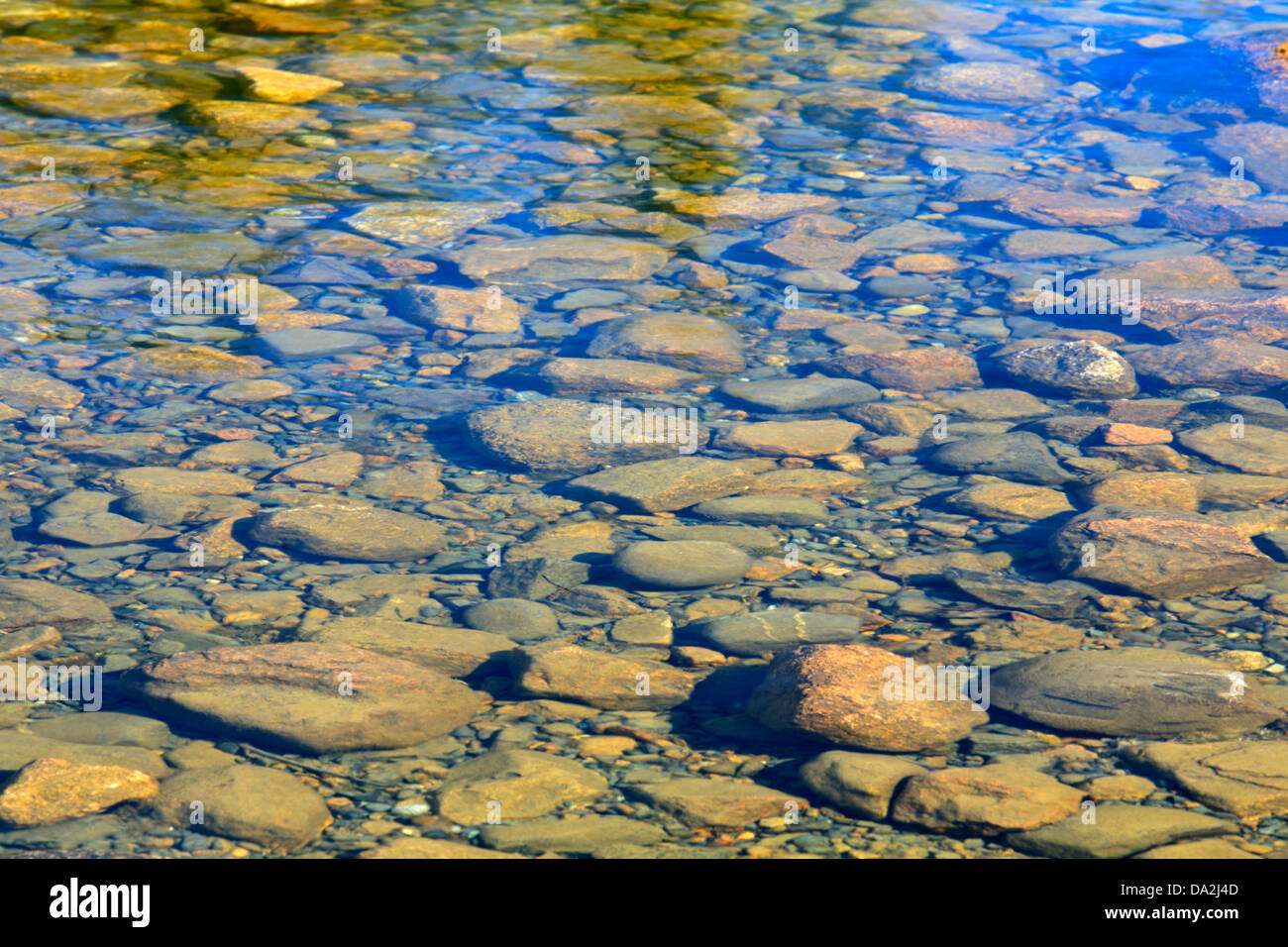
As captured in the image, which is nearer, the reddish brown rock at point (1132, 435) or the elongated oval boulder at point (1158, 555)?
the elongated oval boulder at point (1158, 555)

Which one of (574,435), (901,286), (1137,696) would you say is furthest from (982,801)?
(901,286)

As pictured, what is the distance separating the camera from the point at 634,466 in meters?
5.61

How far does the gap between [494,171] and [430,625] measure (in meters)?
5.51

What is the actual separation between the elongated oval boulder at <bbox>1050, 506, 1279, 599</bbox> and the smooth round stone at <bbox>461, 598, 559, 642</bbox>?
6.63 feet

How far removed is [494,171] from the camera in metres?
9.27

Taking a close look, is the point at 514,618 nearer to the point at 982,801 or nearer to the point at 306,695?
the point at 306,695

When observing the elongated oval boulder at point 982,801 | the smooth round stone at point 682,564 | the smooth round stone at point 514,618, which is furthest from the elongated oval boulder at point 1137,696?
A: the smooth round stone at point 514,618

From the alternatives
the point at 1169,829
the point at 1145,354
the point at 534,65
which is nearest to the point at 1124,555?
the point at 1169,829

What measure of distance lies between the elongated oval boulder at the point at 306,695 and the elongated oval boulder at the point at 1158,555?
7.89ft

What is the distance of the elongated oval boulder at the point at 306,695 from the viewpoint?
3830 mm

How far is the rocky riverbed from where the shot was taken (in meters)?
3.63

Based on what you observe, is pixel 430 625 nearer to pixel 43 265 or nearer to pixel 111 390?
pixel 111 390

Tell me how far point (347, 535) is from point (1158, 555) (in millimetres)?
3200

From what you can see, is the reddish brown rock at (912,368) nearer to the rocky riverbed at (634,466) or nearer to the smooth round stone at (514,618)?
the rocky riverbed at (634,466)
